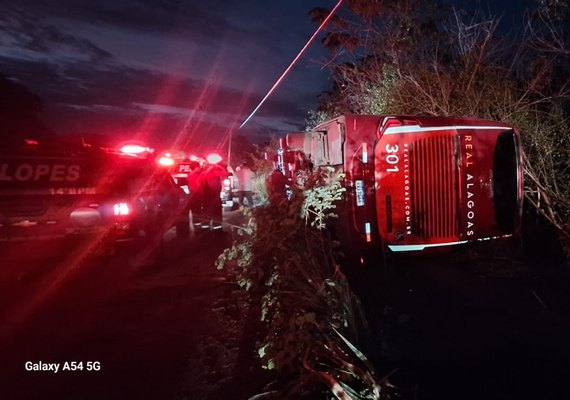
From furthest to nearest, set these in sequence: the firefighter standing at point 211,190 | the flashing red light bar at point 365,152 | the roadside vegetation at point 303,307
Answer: the firefighter standing at point 211,190, the flashing red light bar at point 365,152, the roadside vegetation at point 303,307

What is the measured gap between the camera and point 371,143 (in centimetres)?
554

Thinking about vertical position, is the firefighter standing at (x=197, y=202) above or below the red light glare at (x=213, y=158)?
below

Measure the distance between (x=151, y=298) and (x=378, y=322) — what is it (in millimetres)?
2811

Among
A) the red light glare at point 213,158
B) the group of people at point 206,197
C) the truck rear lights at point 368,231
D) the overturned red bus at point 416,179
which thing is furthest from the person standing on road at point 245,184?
the truck rear lights at point 368,231

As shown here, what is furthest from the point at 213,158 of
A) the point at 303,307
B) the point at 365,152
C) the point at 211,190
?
the point at 303,307

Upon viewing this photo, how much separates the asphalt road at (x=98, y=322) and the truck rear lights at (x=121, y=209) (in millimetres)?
801

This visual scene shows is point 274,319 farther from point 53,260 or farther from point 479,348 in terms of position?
point 53,260

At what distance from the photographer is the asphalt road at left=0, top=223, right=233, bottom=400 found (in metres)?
3.37

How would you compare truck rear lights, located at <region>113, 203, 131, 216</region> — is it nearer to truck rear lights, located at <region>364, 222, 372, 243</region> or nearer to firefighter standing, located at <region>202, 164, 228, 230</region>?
truck rear lights, located at <region>364, 222, 372, 243</region>

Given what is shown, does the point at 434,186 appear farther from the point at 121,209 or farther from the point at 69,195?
the point at 69,195

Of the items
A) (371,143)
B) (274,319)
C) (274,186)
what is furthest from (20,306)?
(371,143)

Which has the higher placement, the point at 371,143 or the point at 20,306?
the point at 371,143

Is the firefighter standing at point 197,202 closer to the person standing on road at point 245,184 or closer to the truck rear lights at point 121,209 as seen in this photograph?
the truck rear lights at point 121,209

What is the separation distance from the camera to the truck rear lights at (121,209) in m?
6.47
